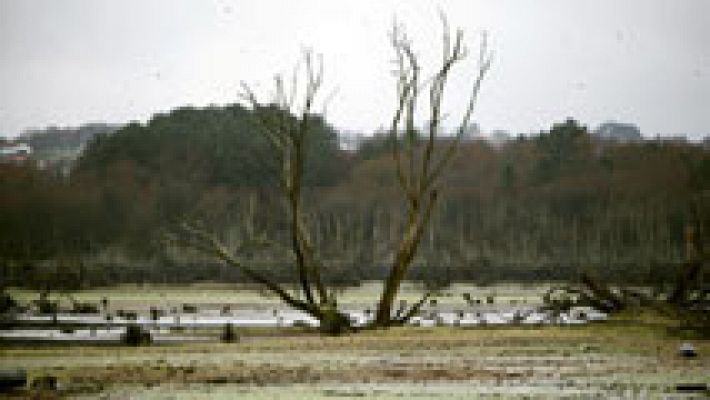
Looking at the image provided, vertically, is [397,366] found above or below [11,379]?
below

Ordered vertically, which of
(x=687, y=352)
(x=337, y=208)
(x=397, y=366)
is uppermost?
(x=687, y=352)

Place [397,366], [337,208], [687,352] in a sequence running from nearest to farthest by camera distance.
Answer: [397,366] → [687,352] → [337,208]

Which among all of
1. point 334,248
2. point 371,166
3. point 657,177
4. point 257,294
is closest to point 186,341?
point 257,294

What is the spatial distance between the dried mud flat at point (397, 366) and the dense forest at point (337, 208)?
2021 centimetres

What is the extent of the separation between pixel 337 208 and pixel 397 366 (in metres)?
53.7

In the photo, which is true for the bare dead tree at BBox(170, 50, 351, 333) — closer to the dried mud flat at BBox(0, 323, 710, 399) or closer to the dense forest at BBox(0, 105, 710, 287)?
the dried mud flat at BBox(0, 323, 710, 399)

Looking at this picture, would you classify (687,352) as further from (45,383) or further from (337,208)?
(337,208)

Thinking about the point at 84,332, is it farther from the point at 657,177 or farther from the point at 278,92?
the point at 657,177

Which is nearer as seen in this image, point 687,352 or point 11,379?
point 11,379

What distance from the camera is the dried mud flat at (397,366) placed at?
10953 millimetres

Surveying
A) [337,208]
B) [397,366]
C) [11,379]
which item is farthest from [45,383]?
[337,208]

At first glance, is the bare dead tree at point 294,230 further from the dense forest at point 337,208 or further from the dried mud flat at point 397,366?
the dense forest at point 337,208

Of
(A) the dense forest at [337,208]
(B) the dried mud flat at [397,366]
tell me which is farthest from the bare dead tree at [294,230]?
(A) the dense forest at [337,208]

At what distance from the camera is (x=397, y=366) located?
44.0 feet
